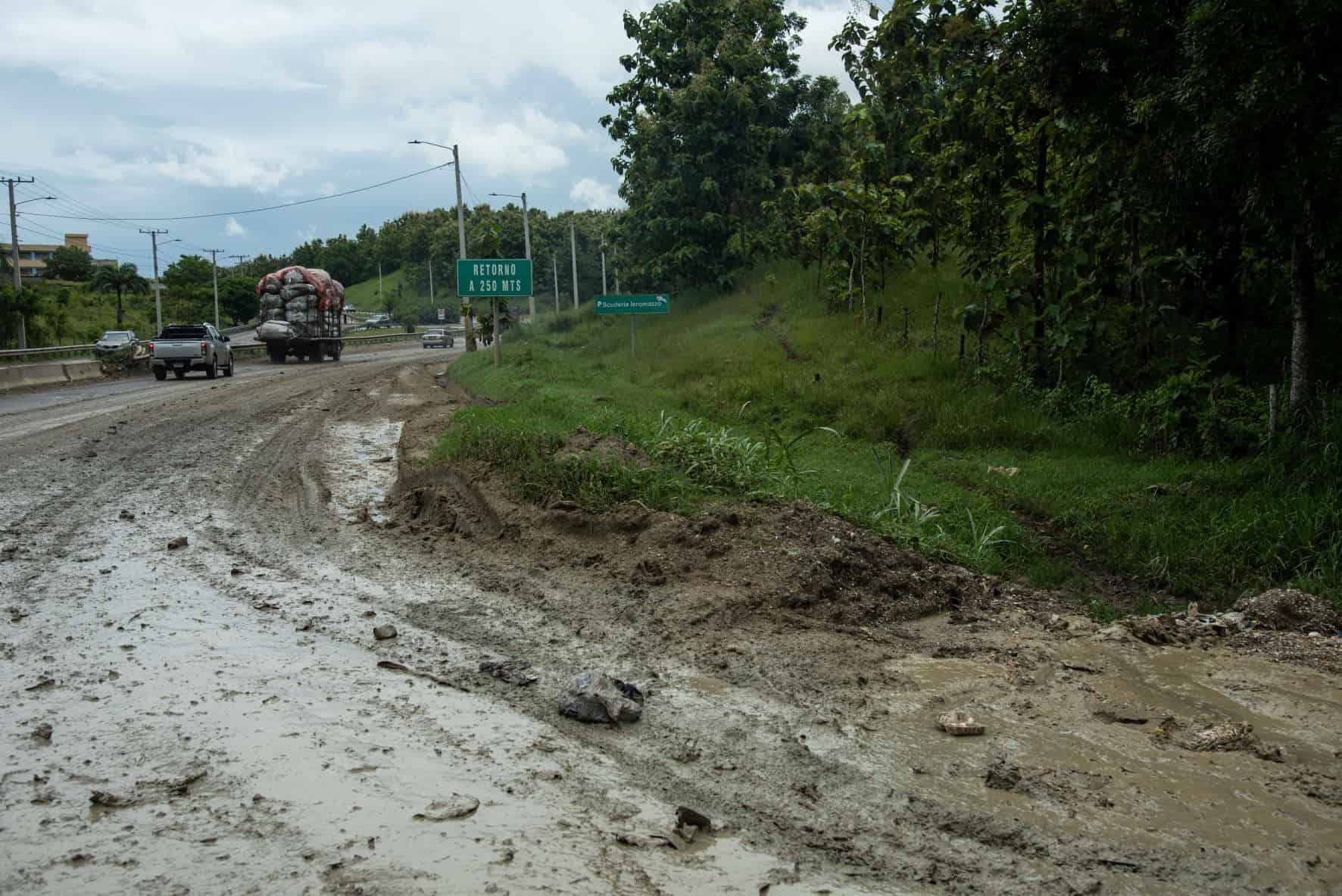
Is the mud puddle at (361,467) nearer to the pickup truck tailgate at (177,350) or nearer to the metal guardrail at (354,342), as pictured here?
the pickup truck tailgate at (177,350)

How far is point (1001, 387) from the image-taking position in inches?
644

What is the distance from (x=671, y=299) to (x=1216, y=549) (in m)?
33.7

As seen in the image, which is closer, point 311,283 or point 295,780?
point 295,780

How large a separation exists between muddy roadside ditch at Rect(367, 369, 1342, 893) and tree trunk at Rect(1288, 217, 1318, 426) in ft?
15.0

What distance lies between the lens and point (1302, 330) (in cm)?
1050

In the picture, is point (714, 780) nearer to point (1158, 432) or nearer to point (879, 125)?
point (1158, 432)

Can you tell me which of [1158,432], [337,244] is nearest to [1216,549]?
[1158,432]

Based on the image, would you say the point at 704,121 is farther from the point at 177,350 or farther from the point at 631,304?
the point at 177,350

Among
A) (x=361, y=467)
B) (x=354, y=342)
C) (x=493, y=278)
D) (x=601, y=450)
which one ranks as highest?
(x=493, y=278)

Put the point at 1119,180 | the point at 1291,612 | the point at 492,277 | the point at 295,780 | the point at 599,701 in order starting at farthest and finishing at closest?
the point at 492,277
the point at 1119,180
the point at 1291,612
the point at 599,701
the point at 295,780

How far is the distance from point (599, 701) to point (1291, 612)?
4810 millimetres

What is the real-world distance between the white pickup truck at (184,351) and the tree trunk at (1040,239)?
25.0m

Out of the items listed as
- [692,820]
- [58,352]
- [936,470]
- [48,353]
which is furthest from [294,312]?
[692,820]

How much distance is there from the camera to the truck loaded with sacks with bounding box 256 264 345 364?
4325 cm
